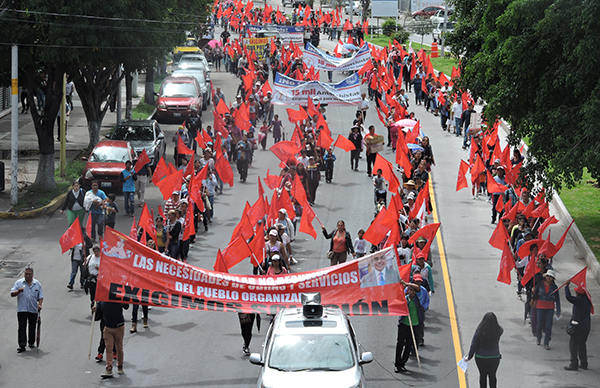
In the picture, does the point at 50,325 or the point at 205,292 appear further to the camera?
the point at 50,325

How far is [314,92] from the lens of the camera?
3030 centimetres

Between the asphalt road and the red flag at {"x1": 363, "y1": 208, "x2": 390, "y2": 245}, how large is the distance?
1.67m

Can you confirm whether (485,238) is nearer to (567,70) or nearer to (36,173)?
(567,70)

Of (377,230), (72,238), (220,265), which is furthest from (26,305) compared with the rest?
(377,230)

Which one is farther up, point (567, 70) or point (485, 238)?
point (567, 70)

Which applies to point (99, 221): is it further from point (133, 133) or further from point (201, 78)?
point (201, 78)

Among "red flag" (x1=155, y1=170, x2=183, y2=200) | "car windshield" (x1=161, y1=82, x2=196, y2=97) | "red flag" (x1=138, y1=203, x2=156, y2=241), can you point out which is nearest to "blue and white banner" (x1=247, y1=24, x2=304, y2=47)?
"car windshield" (x1=161, y1=82, x2=196, y2=97)

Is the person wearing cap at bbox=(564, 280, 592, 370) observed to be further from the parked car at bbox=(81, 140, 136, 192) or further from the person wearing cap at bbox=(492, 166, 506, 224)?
the parked car at bbox=(81, 140, 136, 192)

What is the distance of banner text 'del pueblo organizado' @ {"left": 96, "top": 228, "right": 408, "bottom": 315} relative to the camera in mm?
12414

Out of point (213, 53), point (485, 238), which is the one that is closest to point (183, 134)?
point (485, 238)

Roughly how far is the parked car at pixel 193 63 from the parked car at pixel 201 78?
960mm

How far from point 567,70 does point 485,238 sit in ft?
24.9

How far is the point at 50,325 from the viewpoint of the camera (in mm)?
15070

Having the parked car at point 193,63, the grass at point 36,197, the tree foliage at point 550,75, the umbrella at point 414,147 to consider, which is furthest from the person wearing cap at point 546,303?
the parked car at point 193,63
